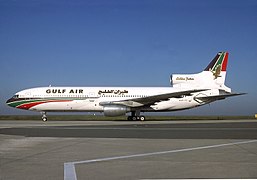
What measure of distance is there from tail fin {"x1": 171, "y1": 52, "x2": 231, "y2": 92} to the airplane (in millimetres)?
921

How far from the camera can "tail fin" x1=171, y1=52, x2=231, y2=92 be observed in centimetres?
3866

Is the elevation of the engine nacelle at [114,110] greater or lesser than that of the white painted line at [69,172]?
greater

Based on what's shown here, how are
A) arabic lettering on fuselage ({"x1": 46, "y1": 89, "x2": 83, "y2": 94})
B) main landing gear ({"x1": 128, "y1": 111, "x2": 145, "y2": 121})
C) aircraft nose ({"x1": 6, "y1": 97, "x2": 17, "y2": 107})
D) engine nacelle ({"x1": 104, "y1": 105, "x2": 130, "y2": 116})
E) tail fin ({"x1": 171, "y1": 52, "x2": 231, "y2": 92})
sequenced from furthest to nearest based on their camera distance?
tail fin ({"x1": 171, "y1": 52, "x2": 231, "y2": 92})
main landing gear ({"x1": 128, "y1": 111, "x2": 145, "y2": 121})
aircraft nose ({"x1": 6, "y1": 97, "x2": 17, "y2": 107})
arabic lettering on fuselage ({"x1": 46, "y1": 89, "x2": 83, "y2": 94})
engine nacelle ({"x1": 104, "y1": 105, "x2": 130, "y2": 116})

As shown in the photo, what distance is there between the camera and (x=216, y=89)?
125 ft

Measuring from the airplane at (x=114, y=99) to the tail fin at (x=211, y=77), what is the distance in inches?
36.3

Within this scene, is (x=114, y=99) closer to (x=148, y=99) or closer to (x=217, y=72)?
(x=148, y=99)

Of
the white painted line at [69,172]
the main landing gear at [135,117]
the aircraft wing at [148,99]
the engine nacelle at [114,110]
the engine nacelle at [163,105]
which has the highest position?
the aircraft wing at [148,99]

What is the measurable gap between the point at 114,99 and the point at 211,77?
12.1 metres

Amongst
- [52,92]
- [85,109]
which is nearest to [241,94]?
[85,109]

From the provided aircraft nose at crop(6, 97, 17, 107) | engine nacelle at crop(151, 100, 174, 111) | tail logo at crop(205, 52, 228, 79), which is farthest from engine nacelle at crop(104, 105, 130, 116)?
tail logo at crop(205, 52, 228, 79)

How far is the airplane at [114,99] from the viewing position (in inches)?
1362

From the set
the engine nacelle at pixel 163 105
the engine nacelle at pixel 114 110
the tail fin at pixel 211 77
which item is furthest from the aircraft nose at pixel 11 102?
the tail fin at pixel 211 77

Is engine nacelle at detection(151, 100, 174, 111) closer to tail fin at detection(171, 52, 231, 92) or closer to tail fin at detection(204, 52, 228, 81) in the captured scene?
tail fin at detection(171, 52, 231, 92)

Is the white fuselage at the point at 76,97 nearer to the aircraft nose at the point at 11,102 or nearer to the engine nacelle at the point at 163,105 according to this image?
the aircraft nose at the point at 11,102
